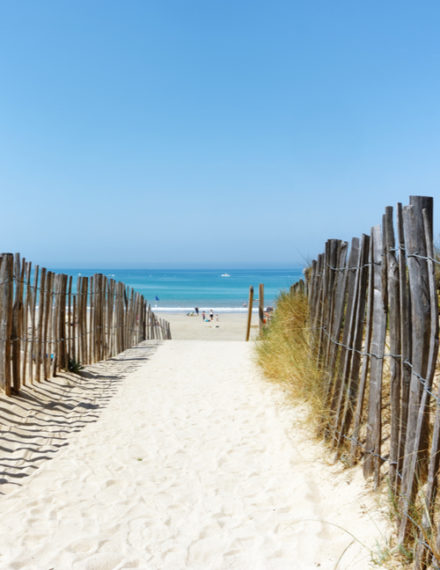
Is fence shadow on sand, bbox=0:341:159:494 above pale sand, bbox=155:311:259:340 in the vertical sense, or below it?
above

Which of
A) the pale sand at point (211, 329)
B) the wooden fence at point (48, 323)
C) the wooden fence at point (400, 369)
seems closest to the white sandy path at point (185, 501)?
the wooden fence at point (400, 369)

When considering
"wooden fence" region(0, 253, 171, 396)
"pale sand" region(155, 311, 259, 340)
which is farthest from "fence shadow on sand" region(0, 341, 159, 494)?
"pale sand" region(155, 311, 259, 340)

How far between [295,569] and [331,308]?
2281 millimetres

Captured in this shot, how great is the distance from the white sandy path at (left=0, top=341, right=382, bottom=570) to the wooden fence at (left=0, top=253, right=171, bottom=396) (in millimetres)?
1400

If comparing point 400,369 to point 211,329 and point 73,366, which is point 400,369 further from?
point 211,329

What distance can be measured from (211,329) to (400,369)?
2194 centimetres

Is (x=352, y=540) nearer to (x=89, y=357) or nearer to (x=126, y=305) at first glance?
(x=89, y=357)

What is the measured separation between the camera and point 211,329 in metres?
24.5

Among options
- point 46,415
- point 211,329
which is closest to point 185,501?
point 46,415

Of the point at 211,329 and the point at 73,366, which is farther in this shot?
the point at 211,329

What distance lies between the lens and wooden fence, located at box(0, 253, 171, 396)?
19.1 feet

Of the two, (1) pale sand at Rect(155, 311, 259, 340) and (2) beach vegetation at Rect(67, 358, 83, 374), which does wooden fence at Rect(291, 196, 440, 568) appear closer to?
(2) beach vegetation at Rect(67, 358, 83, 374)

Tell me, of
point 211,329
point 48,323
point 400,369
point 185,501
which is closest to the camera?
point 400,369

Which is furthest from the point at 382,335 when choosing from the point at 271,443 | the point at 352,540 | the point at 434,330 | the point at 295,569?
the point at 271,443
